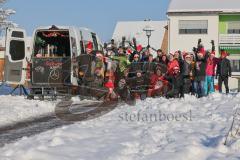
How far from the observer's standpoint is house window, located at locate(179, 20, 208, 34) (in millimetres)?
43688

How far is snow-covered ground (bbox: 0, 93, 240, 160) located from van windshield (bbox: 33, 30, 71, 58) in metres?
6.07

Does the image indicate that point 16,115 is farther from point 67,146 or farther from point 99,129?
point 67,146

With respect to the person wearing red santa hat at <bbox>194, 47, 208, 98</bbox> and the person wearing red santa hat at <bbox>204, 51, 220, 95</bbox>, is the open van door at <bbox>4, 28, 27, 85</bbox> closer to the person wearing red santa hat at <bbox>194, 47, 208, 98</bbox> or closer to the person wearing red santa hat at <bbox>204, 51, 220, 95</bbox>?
the person wearing red santa hat at <bbox>194, 47, 208, 98</bbox>

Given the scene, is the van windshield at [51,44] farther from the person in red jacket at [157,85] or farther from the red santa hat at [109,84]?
the person in red jacket at [157,85]

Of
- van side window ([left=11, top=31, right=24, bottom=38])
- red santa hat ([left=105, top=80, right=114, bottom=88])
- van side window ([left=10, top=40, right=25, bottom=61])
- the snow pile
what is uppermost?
van side window ([left=11, top=31, right=24, bottom=38])

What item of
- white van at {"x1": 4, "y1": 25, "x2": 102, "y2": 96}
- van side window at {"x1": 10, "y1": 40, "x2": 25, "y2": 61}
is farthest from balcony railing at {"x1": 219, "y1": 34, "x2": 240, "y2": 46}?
van side window at {"x1": 10, "y1": 40, "x2": 25, "y2": 61}

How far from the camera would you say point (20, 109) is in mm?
14391

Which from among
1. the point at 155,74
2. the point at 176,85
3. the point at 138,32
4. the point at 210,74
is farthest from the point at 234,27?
the point at 176,85

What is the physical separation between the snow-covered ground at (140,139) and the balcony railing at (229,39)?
3223 centimetres

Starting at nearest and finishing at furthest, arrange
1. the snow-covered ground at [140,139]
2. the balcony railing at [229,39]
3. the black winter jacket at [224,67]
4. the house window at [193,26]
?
1. the snow-covered ground at [140,139]
2. the black winter jacket at [224,67]
3. the house window at [193,26]
4. the balcony railing at [229,39]

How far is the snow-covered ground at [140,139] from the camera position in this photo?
7.41 m

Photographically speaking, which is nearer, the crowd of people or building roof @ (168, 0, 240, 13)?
the crowd of people

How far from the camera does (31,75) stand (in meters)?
18.0

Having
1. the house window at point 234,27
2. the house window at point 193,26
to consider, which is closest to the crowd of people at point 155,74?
the house window at point 193,26
